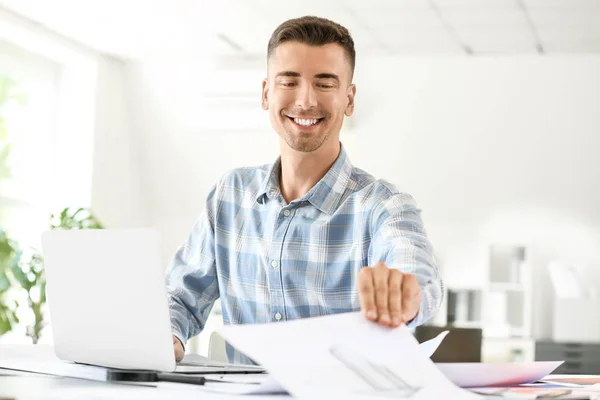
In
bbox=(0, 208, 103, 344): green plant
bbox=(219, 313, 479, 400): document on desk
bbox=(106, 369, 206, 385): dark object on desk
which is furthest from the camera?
bbox=(0, 208, 103, 344): green plant

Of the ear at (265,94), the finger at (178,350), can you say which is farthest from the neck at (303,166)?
the finger at (178,350)

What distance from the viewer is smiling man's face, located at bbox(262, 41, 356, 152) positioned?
176 centimetres

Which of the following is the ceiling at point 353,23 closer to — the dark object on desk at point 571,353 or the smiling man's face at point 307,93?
the dark object on desk at point 571,353

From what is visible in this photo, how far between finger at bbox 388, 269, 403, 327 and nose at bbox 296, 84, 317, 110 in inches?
26.3

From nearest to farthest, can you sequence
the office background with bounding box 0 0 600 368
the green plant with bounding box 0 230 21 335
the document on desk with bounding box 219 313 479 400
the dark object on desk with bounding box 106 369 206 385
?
1. the document on desk with bounding box 219 313 479 400
2. the dark object on desk with bounding box 106 369 206 385
3. the green plant with bounding box 0 230 21 335
4. the office background with bounding box 0 0 600 368

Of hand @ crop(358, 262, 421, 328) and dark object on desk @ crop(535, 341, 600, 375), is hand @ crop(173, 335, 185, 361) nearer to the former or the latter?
hand @ crop(358, 262, 421, 328)

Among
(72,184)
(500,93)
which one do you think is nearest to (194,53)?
(72,184)

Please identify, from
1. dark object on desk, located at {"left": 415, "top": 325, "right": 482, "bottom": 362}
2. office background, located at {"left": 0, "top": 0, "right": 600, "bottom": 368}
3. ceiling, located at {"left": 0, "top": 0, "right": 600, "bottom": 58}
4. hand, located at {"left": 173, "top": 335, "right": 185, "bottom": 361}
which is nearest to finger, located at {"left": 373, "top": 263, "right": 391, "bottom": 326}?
hand, located at {"left": 173, "top": 335, "right": 185, "bottom": 361}

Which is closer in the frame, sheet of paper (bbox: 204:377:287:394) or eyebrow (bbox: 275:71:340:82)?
sheet of paper (bbox: 204:377:287:394)

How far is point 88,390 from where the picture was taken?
1.11 metres

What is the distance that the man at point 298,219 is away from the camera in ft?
5.82

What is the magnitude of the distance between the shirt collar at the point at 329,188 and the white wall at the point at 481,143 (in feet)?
18.5

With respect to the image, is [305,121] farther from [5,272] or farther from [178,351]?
[5,272]

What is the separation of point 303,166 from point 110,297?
721mm
